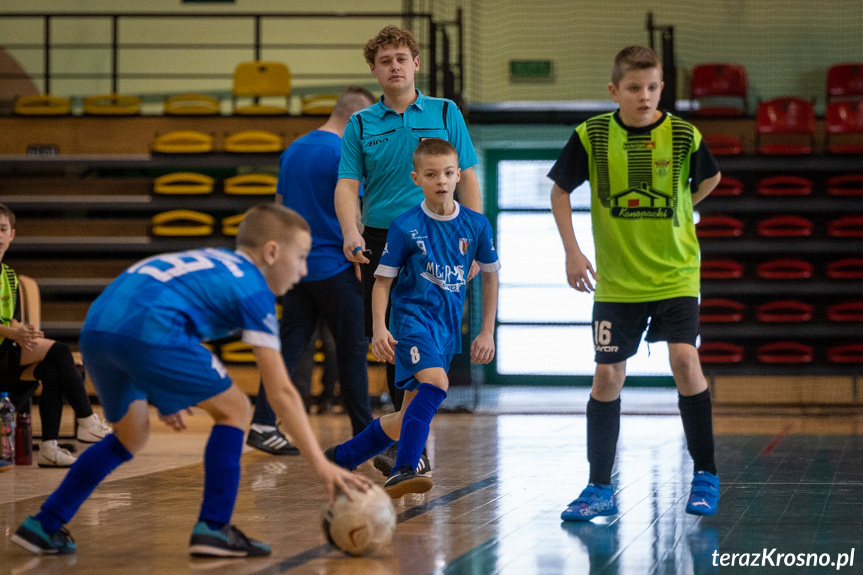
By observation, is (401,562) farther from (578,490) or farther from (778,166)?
(778,166)

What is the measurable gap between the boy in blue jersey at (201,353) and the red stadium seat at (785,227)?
8439 millimetres

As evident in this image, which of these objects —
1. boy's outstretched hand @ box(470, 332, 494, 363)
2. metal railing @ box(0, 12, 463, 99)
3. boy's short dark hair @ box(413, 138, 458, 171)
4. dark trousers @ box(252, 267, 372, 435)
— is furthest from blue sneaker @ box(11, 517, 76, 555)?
metal railing @ box(0, 12, 463, 99)

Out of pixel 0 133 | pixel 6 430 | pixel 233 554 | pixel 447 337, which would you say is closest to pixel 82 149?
pixel 0 133

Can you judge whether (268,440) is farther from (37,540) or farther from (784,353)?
(784,353)

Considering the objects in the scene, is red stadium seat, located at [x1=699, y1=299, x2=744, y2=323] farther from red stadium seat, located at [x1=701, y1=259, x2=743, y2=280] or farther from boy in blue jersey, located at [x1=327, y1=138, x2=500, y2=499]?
boy in blue jersey, located at [x1=327, y1=138, x2=500, y2=499]

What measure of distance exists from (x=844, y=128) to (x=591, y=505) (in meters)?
8.36

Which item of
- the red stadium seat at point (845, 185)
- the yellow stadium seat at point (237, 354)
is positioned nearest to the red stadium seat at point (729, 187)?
the red stadium seat at point (845, 185)

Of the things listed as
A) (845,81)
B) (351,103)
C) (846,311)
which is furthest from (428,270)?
(845,81)

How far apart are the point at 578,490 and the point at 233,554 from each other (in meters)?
1.78

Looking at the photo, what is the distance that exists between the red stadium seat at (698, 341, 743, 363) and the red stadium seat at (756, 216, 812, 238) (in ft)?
4.14

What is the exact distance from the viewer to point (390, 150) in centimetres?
430

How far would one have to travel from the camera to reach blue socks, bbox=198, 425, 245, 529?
2779mm

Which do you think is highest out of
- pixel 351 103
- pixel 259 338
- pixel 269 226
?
pixel 351 103

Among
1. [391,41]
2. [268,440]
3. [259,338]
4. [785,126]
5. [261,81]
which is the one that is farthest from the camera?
[261,81]
